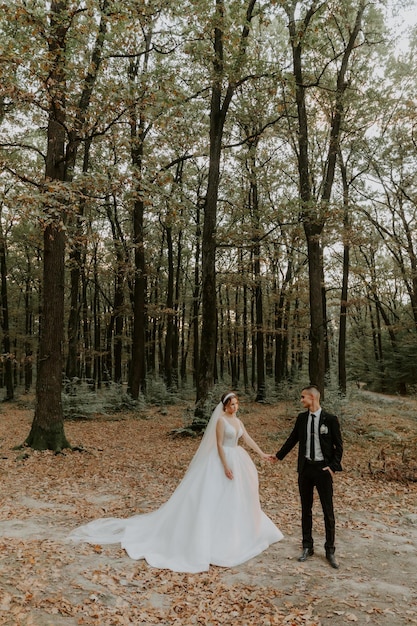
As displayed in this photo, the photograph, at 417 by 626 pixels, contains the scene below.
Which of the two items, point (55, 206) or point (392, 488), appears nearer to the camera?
point (55, 206)

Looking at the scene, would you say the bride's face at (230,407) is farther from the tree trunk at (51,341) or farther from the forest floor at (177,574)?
the tree trunk at (51,341)

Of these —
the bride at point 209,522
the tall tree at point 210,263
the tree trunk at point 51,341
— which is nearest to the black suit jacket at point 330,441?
the bride at point 209,522

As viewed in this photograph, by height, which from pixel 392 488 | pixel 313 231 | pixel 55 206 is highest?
pixel 313 231

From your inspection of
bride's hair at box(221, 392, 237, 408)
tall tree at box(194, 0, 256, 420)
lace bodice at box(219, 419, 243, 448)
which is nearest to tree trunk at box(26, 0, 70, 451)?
tall tree at box(194, 0, 256, 420)

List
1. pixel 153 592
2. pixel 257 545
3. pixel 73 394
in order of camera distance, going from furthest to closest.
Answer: pixel 73 394 < pixel 257 545 < pixel 153 592

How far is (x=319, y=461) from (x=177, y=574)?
2208 mm

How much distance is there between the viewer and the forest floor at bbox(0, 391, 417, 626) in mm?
4496

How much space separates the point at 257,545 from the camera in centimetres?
613

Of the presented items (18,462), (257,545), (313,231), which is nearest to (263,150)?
(313,231)

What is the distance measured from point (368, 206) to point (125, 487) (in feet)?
84.0

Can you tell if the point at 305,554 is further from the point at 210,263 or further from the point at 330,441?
the point at 210,263

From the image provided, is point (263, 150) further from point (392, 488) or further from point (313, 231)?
point (392, 488)

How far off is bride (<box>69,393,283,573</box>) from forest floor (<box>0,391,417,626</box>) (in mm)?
194

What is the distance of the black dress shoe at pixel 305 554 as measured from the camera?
5.79 metres
